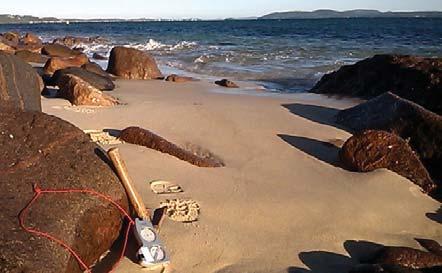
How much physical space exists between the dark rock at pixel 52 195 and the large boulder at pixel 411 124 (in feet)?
12.0

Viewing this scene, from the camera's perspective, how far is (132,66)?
1423 cm

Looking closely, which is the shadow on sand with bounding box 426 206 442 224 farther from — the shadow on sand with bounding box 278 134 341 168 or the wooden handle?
the wooden handle

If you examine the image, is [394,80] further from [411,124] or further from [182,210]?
[182,210]

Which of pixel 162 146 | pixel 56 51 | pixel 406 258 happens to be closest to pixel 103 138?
pixel 162 146

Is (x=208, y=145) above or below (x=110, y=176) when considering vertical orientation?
below

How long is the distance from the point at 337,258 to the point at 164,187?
69.4 inches

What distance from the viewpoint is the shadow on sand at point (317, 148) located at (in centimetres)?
596

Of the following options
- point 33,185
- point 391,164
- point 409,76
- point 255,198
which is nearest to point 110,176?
point 33,185

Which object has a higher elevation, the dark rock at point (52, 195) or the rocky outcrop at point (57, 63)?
the dark rock at point (52, 195)

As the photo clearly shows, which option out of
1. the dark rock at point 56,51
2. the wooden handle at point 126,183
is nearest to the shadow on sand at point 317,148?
the wooden handle at point 126,183

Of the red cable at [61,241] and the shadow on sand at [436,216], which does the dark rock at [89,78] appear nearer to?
the red cable at [61,241]

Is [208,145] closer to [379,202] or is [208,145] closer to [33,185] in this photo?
[379,202]

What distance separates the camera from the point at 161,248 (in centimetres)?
363

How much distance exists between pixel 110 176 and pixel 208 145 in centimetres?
269
